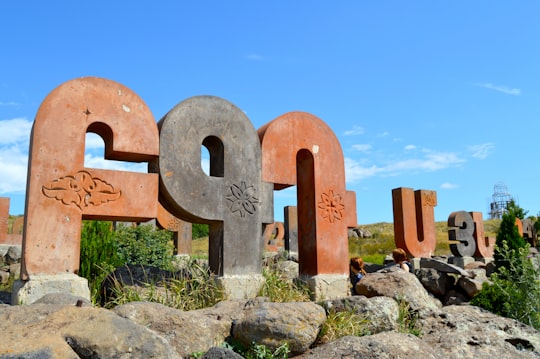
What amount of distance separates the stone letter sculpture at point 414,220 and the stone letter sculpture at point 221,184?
8069 mm

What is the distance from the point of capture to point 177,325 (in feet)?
13.6

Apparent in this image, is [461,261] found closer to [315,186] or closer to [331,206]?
[331,206]

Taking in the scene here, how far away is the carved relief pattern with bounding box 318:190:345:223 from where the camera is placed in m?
7.81

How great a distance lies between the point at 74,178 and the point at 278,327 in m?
3.13

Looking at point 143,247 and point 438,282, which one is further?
point 143,247

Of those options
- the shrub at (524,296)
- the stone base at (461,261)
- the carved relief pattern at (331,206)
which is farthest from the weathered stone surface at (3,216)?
the stone base at (461,261)

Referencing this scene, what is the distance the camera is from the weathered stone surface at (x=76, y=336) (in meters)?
2.83

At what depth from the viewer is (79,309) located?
3.35 metres

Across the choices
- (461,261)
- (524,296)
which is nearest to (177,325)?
(524,296)

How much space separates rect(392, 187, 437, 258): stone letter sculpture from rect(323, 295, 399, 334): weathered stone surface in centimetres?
934

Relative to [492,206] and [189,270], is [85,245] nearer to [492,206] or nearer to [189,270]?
[189,270]

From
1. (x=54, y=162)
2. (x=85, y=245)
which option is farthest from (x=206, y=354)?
(x=85, y=245)

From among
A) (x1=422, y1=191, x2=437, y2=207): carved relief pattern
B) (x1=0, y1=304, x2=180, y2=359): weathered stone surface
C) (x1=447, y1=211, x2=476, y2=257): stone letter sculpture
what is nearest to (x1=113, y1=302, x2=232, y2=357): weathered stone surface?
(x1=0, y1=304, x2=180, y2=359): weathered stone surface

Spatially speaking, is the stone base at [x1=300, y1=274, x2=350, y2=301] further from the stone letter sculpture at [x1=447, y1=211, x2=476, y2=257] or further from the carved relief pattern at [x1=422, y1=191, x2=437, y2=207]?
the stone letter sculpture at [x1=447, y1=211, x2=476, y2=257]
